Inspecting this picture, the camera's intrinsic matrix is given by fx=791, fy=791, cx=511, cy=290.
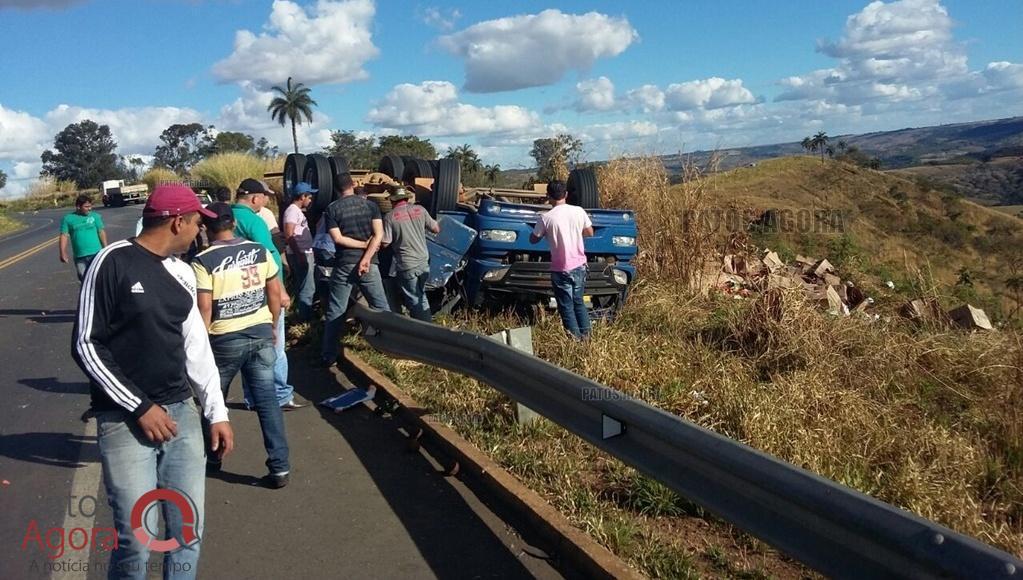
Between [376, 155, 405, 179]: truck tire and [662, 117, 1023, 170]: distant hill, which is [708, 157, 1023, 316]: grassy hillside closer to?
[662, 117, 1023, 170]: distant hill

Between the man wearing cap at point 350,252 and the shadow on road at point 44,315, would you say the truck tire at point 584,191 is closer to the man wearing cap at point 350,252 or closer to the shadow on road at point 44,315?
the man wearing cap at point 350,252

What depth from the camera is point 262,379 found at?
15.9ft

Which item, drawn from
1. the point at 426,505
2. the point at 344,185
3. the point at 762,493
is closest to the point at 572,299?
the point at 344,185

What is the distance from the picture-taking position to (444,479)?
196 inches

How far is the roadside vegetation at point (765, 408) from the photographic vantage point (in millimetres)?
4039

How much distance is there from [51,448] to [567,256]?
4548 mm

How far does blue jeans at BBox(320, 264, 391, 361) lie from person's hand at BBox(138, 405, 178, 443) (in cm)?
457

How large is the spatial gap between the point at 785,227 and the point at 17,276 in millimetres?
19299

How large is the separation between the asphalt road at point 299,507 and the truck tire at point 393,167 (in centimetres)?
606

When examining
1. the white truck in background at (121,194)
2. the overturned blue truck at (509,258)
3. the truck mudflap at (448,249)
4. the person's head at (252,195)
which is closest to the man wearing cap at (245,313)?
the person's head at (252,195)

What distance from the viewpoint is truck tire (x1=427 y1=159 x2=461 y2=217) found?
9.86 meters

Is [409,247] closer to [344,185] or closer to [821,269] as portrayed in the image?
[344,185]

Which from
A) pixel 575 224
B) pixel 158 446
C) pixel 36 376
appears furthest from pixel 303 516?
pixel 36 376

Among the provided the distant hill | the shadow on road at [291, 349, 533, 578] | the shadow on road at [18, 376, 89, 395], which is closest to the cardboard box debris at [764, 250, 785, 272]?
the shadow on road at [291, 349, 533, 578]
